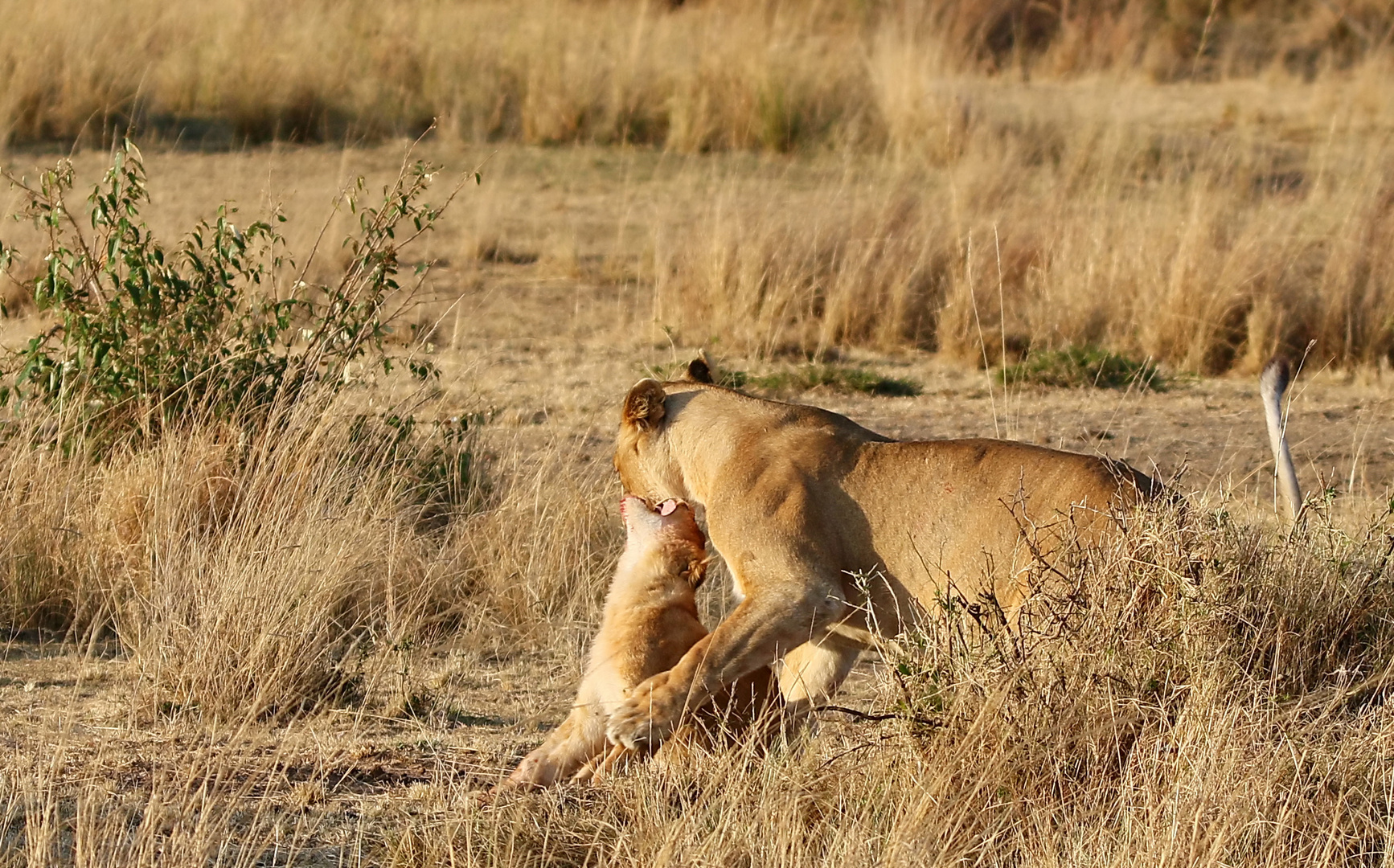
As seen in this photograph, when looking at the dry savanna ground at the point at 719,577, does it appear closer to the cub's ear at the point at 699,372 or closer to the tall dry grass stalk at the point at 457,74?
the cub's ear at the point at 699,372

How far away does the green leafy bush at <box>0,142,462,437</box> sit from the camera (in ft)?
19.9

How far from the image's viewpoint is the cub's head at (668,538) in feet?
15.7

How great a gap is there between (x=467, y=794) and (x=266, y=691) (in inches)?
42.4

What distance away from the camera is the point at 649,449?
5078 millimetres

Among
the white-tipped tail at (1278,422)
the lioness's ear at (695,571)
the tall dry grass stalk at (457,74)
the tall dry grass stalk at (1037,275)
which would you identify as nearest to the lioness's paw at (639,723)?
the lioness's ear at (695,571)

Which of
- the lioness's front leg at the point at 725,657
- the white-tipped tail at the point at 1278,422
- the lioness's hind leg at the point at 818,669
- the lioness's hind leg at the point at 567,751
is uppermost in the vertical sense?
the white-tipped tail at the point at 1278,422

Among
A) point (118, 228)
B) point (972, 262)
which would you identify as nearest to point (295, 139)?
point (972, 262)

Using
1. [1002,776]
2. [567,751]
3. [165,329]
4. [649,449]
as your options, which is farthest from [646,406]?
[165,329]

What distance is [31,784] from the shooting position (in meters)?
4.03

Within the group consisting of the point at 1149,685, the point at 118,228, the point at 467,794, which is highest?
the point at 118,228

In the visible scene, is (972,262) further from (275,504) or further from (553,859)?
(553,859)

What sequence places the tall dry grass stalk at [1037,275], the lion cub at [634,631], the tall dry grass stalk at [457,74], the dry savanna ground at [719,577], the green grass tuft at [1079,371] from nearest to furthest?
the dry savanna ground at [719,577], the lion cub at [634,631], the green grass tuft at [1079,371], the tall dry grass stalk at [1037,275], the tall dry grass stalk at [457,74]

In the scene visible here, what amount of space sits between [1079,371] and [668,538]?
474 cm

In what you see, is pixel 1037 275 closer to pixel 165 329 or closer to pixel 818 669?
pixel 165 329
